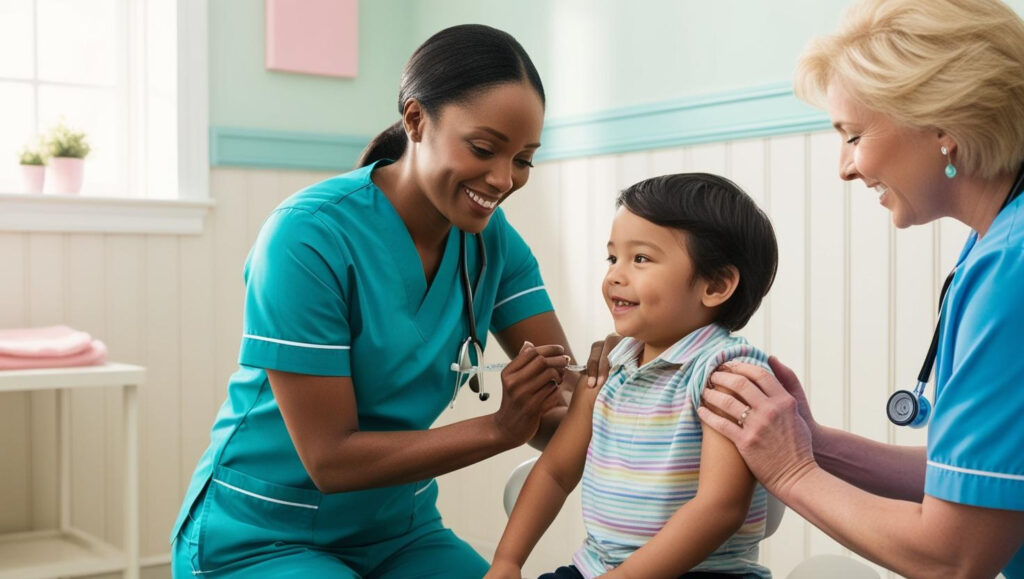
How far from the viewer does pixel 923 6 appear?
107cm

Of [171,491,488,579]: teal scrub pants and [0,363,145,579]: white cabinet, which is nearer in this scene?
[171,491,488,579]: teal scrub pants

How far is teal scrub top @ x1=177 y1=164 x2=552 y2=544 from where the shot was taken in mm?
1347

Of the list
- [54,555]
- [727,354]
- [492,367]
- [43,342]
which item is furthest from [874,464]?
[54,555]

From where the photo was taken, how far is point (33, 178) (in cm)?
261

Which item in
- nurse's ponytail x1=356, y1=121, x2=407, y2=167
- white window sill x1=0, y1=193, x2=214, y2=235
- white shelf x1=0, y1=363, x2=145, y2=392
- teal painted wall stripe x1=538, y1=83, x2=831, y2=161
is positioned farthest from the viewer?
white window sill x1=0, y1=193, x2=214, y2=235

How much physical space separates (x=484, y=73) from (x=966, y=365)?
73 centimetres

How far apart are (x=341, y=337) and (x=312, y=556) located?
314 millimetres

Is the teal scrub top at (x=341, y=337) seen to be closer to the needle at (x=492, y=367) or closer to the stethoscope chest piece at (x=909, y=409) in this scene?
the needle at (x=492, y=367)

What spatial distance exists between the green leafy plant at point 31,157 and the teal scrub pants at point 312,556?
1488mm

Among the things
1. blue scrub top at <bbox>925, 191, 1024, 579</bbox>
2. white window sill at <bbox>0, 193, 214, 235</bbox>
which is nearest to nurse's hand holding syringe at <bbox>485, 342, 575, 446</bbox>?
blue scrub top at <bbox>925, 191, 1024, 579</bbox>

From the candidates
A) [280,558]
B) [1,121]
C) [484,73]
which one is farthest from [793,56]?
[1,121]

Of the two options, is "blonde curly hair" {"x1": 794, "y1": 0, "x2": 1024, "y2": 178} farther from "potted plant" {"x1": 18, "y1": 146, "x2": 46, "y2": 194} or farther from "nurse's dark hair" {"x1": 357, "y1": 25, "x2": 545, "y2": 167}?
"potted plant" {"x1": 18, "y1": 146, "x2": 46, "y2": 194}

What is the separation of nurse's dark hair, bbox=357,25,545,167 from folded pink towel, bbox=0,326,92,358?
1.20 m

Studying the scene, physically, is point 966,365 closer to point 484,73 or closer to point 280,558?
point 484,73
